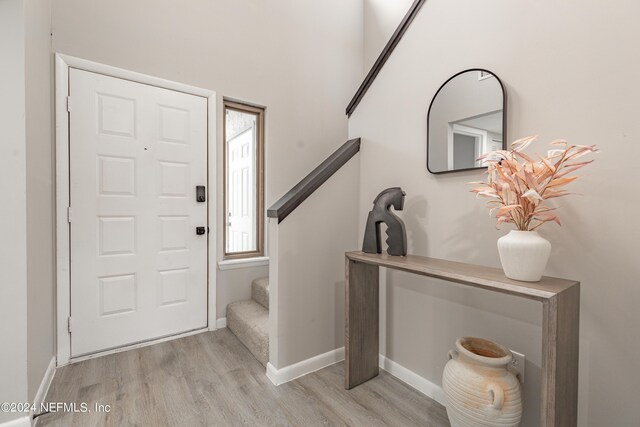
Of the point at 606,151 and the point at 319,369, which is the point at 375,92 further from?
the point at 319,369

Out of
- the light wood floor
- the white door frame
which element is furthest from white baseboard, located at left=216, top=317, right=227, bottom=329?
the white door frame

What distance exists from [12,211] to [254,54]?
2.10 metres

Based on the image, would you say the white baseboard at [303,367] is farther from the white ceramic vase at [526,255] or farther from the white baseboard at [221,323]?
the white ceramic vase at [526,255]

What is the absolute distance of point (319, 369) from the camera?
1.86 meters

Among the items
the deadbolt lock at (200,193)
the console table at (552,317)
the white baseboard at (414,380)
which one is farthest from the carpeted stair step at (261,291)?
the console table at (552,317)

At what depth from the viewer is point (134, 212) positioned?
2.12m

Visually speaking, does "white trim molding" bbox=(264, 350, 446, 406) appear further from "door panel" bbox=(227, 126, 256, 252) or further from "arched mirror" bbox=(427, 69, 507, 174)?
"door panel" bbox=(227, 126, 256, 252)

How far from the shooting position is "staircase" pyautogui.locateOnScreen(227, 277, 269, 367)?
1.94m

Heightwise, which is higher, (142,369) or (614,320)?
(614,320)

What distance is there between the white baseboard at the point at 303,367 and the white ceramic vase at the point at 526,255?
132 cm

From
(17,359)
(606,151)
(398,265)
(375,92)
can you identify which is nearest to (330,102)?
(375,92)

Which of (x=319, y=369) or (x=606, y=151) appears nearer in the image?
(x=606, y=151)

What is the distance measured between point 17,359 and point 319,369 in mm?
1531

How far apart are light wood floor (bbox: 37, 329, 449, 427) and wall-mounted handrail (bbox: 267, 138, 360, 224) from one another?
101cm
